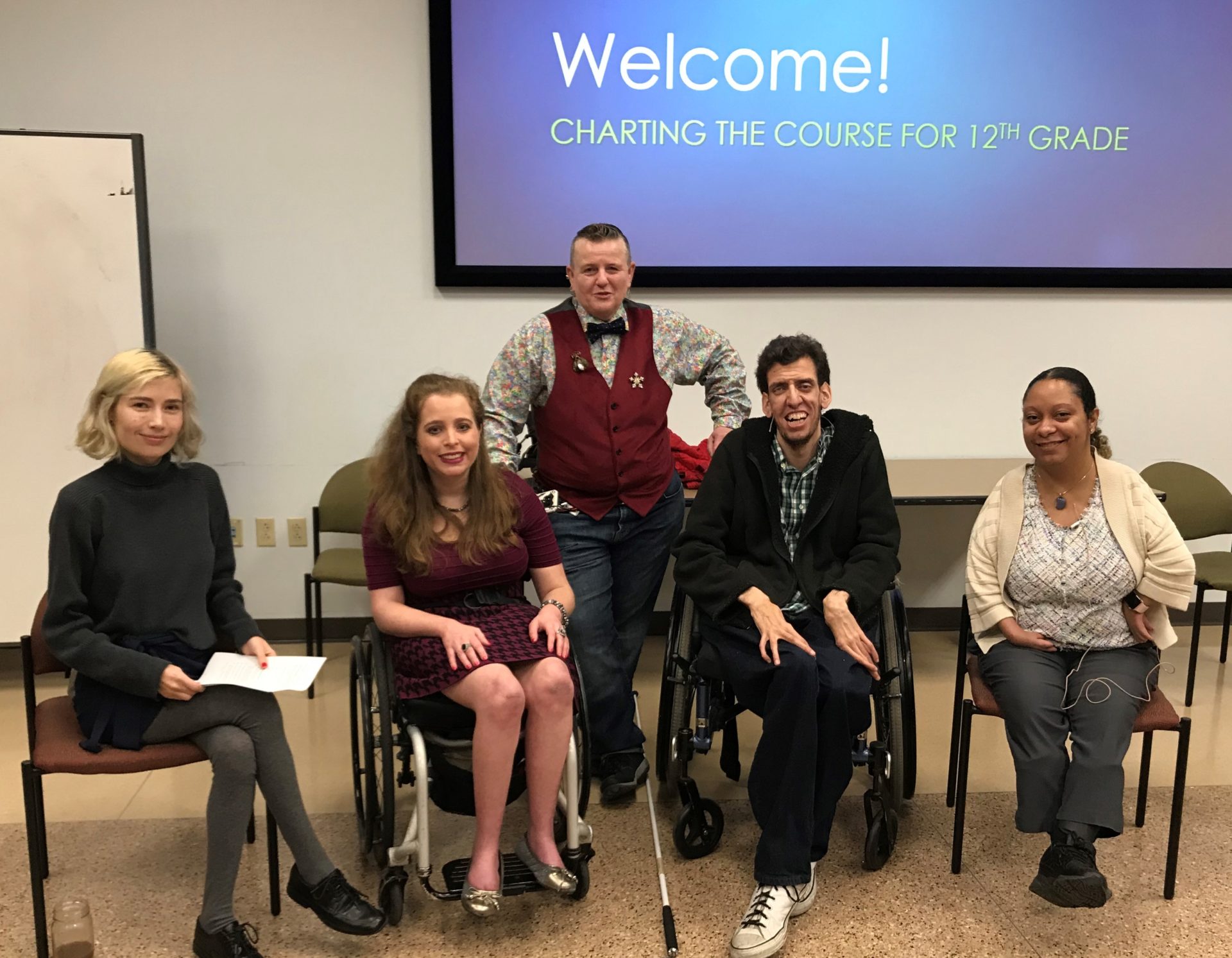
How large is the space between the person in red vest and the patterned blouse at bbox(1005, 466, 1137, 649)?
0.78 metres

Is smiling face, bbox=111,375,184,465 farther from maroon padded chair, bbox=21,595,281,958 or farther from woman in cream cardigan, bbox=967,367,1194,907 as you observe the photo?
woman in cream cardigan, bbox=967,367,1194,907

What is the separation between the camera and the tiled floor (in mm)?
1911

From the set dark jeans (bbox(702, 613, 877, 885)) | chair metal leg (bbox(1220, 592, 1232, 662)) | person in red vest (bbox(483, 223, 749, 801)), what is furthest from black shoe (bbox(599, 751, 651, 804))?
chair metal leg (bbox(1220, 592, 1232, 662))

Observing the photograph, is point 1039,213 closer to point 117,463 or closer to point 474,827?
point 474,827

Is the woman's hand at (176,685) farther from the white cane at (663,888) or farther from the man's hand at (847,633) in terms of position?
the man's hand at (847,633)

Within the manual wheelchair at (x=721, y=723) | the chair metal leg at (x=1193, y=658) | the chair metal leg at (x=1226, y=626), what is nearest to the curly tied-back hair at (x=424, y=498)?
the manual wheelchair at (x=721, y=723)

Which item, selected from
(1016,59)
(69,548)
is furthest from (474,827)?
(1016,59)

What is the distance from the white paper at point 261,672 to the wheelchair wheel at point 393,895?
42 centimetres

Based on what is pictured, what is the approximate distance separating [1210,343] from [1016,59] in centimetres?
129

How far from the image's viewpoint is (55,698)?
2.02m

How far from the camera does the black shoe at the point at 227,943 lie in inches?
70.3

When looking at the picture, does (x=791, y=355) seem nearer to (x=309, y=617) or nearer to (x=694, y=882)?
(x=694, y=882)

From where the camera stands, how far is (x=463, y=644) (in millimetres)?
1906

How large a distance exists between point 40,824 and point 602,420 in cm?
146
